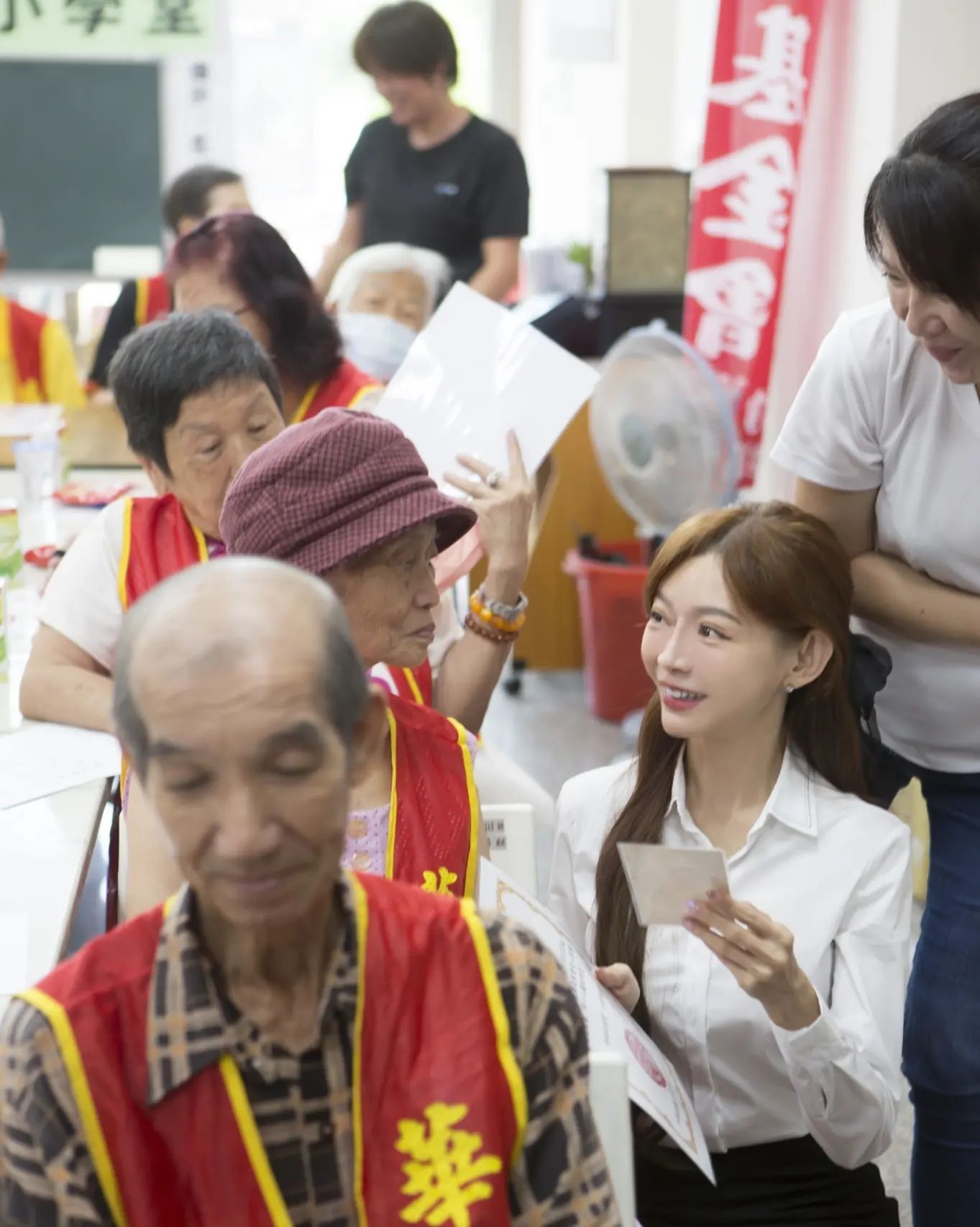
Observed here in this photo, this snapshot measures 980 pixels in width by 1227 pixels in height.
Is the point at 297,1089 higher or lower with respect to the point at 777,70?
lower

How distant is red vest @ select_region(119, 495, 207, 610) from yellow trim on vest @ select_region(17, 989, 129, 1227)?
1.12 metres

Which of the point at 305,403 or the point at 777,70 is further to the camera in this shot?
the point at 777,70

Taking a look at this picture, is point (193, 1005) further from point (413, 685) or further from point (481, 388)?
point (481, 388)

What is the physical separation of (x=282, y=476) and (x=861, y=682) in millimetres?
673

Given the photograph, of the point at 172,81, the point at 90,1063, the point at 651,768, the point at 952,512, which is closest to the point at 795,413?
the point at 952,512

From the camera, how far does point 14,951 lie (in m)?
1.36

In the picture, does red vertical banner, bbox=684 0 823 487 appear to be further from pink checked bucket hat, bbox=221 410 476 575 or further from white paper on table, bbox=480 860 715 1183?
white paper on table, bbox=480 860 715 1183

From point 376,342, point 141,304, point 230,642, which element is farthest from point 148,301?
point 230,642

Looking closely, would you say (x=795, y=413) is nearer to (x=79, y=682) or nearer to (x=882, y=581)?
(x=882, y=581)

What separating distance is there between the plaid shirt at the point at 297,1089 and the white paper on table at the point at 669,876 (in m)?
0.22

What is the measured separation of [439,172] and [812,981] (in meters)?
2.93

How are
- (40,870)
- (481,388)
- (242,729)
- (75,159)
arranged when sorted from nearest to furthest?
(242,729) → (40,870) → (481,388) → (75,159)

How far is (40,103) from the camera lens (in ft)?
19.8

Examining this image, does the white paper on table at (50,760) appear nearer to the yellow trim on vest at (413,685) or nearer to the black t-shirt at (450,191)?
the yellow trim on vest at (413,685)
